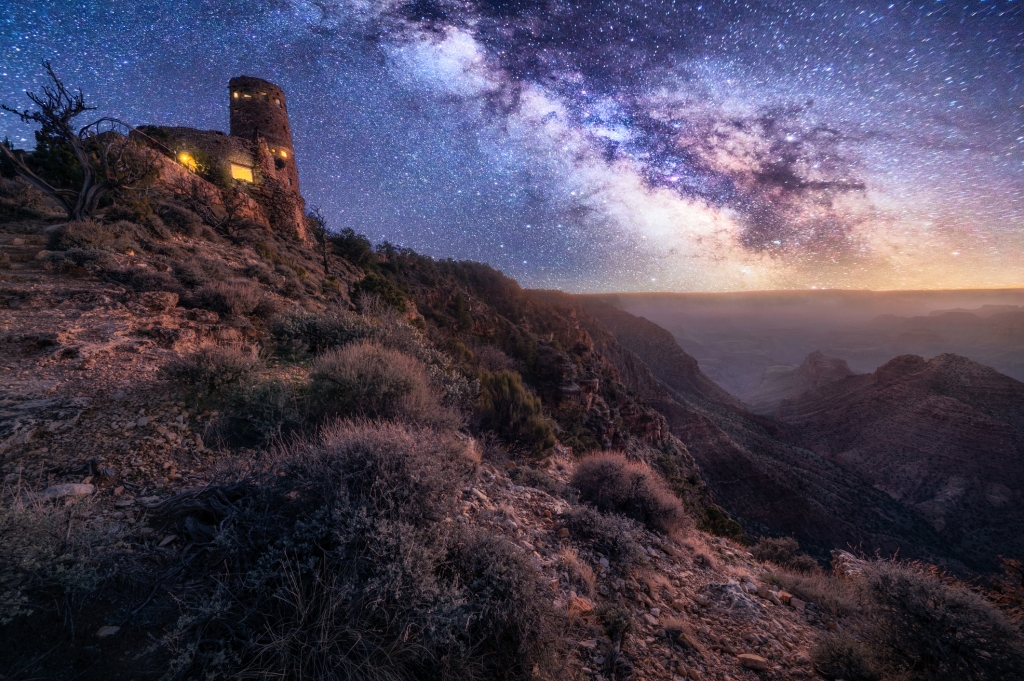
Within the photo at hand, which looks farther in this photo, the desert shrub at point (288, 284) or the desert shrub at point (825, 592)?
the desert shrub at point (288, 284)

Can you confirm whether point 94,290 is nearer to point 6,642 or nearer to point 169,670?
point 6,642

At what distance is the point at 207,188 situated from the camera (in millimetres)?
16125

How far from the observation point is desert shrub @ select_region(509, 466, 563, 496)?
5.65m

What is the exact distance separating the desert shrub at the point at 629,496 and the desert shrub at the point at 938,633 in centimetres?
235

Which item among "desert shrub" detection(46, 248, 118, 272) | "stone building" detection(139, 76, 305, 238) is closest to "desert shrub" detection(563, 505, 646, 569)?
"desert shrub" detection(46, 248, 118, 272)

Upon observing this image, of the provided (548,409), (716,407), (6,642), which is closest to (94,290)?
(6,642)

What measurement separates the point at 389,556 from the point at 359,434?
1.05 m

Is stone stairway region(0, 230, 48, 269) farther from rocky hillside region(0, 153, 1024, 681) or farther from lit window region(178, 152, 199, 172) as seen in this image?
lit window region(178, 152, 199, 172)

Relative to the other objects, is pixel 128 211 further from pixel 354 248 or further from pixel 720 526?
pixel 720 526

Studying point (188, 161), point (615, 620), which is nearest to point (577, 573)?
point (615, 620)

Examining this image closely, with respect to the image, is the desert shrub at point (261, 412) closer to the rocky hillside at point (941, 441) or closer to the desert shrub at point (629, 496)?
the desert shrub at point (629, 496)

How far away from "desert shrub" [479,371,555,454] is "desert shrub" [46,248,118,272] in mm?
8116

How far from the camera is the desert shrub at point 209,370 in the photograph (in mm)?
4867

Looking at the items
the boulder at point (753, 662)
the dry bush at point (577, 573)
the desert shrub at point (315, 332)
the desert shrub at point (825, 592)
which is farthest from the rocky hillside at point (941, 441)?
the desert shrub at point (315, 332)
